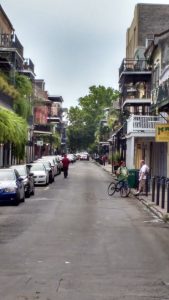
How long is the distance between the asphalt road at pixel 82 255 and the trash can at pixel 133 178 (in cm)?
1375

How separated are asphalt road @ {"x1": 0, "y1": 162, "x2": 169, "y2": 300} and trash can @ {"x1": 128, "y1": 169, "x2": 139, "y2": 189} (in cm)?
1375

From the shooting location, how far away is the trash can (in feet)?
125

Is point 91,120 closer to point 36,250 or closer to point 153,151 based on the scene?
point 153,151

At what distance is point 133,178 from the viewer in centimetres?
3875

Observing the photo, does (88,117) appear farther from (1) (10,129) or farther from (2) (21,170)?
(2) (21,170)

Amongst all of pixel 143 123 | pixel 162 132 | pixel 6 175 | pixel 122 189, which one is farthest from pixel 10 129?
pixel 6 175

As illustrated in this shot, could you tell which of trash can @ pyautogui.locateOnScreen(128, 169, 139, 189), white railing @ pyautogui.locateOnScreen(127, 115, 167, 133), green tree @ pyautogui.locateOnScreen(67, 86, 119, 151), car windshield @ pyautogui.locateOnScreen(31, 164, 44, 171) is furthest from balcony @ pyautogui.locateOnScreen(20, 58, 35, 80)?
green tree @ pyautogui.locateOnScreen(67, 86, 119, 151)

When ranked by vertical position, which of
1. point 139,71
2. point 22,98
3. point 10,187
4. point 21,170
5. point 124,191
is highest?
point 139,71

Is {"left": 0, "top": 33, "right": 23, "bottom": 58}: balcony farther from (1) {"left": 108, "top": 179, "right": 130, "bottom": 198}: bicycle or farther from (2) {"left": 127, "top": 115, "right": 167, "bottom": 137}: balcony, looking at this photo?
(1) {"left": 108, "top": 179, "right": 130, "bottom": 198}: bicycle

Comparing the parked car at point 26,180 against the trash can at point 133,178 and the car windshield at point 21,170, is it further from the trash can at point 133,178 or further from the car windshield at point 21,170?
the trash can at point 133,178

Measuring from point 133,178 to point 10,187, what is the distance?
13801 millimetres

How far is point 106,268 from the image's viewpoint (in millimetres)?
11672

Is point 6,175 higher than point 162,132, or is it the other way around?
point 162,132

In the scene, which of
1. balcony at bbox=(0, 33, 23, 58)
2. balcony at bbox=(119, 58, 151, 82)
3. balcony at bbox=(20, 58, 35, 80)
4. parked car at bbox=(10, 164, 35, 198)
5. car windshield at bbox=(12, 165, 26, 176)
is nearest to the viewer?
parked car at bbox=(10, 164, 35, 198)
